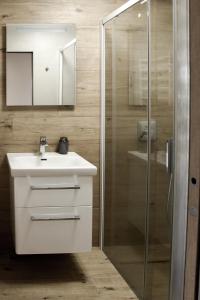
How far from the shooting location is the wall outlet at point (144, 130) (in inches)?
102

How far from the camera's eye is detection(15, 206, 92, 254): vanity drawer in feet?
10.1

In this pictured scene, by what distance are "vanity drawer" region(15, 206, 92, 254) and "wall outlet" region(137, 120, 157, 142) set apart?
Answer: 66 centimetres

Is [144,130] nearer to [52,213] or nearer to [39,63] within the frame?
[52,213]

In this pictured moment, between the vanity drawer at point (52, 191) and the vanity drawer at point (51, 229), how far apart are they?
0.04 m

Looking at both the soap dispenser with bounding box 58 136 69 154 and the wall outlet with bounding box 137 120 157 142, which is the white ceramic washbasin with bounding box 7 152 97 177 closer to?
the soap dispenser with bounding box 58 136 69 154

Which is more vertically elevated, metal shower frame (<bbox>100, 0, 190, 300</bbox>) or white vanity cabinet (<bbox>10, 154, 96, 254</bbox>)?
metal shower frame (<bbox>100, 0, 190, 300</bbox>)

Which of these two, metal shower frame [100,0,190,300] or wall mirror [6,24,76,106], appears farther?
wall mirror [6,24,76,106]

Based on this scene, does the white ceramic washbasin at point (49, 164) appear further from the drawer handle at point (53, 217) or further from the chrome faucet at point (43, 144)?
the drawer handle at point (53, 217)

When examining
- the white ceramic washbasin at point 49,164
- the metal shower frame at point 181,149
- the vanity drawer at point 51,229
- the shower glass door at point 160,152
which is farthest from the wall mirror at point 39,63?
the metal shower frame at point 181,149

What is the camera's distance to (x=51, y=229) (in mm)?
3092

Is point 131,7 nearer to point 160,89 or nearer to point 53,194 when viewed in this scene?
point 160,89

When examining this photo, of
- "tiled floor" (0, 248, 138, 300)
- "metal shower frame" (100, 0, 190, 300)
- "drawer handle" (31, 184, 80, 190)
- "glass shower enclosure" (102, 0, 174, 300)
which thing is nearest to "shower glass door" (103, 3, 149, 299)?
"glass shower enclosure" (102, 0, 174, 300)

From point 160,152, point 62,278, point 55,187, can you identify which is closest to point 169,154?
point 160,152

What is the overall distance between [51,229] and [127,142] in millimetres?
779
